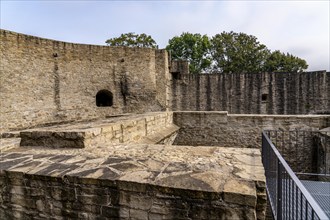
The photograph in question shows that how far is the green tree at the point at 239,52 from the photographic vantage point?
22453 mm

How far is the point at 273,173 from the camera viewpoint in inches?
130

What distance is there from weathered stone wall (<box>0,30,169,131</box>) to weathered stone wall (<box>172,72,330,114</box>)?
1.94 metres

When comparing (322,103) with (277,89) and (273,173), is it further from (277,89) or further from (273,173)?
(273,173)

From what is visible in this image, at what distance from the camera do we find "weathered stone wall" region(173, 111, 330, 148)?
632 cm

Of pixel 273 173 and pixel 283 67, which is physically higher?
pixel 283 67

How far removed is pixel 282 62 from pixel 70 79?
2047cm

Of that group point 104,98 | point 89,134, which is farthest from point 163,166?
point 104,98

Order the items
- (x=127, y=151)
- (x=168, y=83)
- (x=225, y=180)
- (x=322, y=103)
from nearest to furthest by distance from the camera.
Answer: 1. (x=225, y=180)
2. (x=127, y=151)
3. (x=322, y=103)
4. (x=168, y=83)

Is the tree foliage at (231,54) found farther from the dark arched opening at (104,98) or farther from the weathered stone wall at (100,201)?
the weathered stone wall at (100,201)

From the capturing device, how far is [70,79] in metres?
10.4

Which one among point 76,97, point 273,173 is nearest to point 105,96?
point 76,97

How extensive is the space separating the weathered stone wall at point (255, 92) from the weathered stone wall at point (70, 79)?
6.35 ft

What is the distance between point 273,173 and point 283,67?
887 inches

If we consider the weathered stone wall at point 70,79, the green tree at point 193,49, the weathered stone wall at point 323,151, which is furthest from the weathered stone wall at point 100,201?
the green tree at point 193,49
